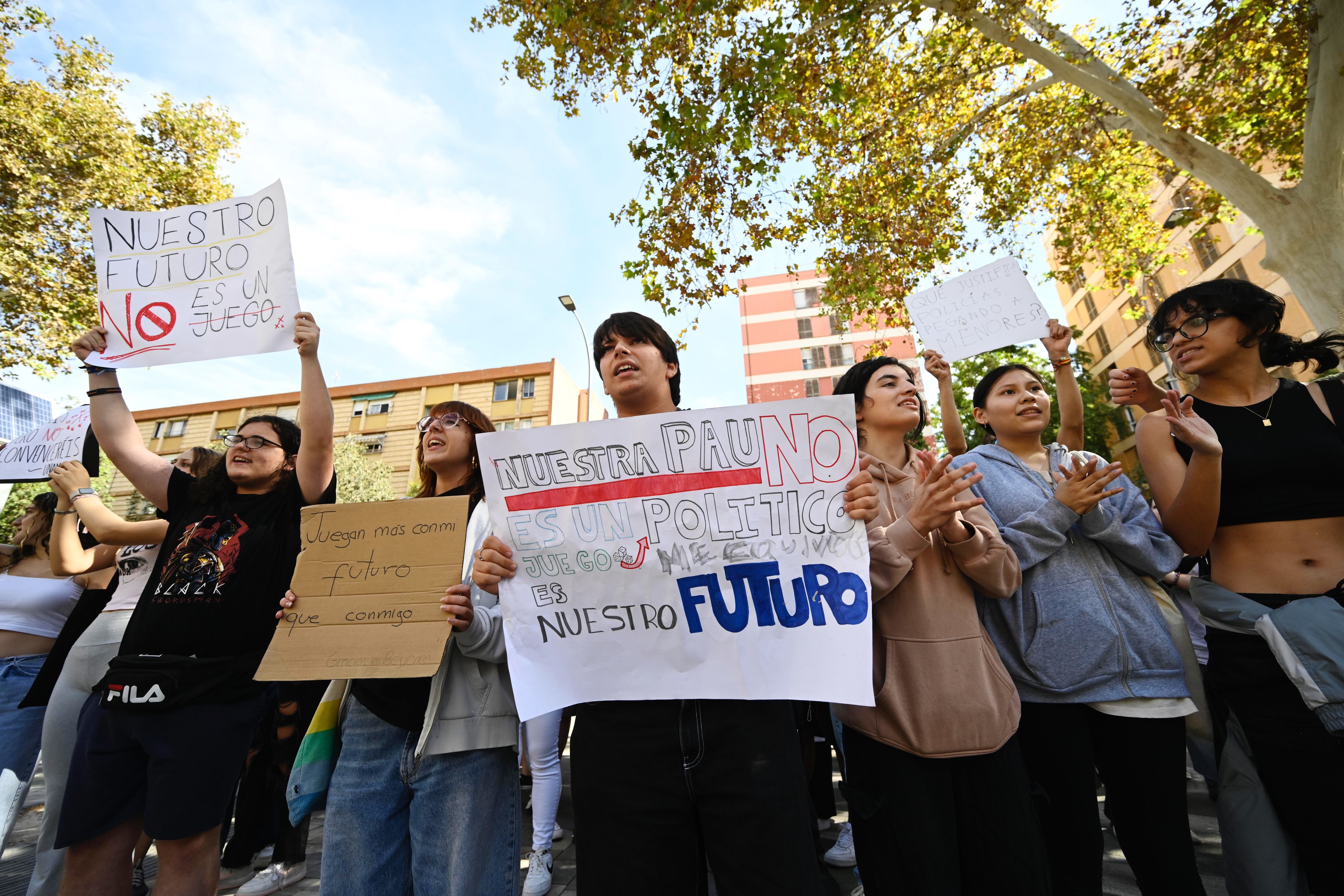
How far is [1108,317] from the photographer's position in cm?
3177

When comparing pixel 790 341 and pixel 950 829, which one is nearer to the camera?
pixel 950 829

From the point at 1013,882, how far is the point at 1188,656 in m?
1.15

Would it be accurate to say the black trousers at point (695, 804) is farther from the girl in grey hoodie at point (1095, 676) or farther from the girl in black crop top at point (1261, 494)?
the girl in black crop top at point (1261, 494)

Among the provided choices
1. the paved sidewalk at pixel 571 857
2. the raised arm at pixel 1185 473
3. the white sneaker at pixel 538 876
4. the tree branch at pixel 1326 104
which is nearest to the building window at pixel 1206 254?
the tree branch at pixel 1326 104

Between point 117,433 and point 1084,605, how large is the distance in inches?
159

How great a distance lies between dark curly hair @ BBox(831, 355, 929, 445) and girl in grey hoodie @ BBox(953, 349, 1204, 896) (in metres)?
0.62

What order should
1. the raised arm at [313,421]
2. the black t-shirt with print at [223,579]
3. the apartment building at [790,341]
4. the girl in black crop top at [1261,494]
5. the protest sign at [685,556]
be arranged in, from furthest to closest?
the apartment building at [790,341] < the raised arm at [313,421] < the black t-shirt with print at [223,579] < the girl in black crop top at [1261,494] < the protest sign at [685,556]

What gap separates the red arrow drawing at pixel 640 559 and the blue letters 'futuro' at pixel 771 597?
133 millimetres

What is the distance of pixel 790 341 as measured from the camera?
37.8 m

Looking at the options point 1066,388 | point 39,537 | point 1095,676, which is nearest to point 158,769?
point 39,537

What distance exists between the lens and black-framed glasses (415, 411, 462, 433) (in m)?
2.50

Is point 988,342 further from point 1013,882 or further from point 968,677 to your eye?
point 1013,882

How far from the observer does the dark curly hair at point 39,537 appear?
138 inches

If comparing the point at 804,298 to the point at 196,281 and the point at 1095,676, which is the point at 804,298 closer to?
the point at 196,281
